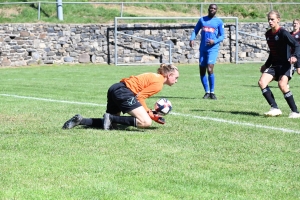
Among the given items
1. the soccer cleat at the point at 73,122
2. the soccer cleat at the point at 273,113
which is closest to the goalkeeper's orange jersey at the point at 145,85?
the soccer cleat at the point at 73,122

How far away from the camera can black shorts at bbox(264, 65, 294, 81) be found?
1188cm

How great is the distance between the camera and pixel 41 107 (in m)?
13.1

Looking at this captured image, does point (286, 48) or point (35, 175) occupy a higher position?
point (286, 48)

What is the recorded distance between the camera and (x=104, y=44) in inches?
1352

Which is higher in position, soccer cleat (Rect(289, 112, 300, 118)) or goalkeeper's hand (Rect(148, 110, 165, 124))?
goalkeeper's hand (Rect(148, 110, 165, 124))

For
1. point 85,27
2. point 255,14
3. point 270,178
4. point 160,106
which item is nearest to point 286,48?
point 160,106

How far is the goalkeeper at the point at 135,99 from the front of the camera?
32.1 ft

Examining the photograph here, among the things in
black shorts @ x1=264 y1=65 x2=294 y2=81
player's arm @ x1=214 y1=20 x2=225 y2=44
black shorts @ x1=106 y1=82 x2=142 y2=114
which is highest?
player's arm @ x1=214 y1=20 x2=225 y2=44

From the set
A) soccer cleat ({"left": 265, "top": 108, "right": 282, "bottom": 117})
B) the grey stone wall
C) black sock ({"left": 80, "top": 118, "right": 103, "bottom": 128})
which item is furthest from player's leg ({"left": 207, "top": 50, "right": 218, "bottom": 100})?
the grey stone wall

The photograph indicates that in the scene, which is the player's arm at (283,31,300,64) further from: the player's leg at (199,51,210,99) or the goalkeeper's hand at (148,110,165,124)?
the player's leg at (199,51,210,99)

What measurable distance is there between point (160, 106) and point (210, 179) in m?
3.62

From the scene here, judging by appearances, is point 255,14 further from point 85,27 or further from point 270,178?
point 270,178

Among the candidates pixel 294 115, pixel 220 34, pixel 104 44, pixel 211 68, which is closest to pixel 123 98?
pixel 294 115

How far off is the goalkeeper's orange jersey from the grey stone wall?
22.6 m
